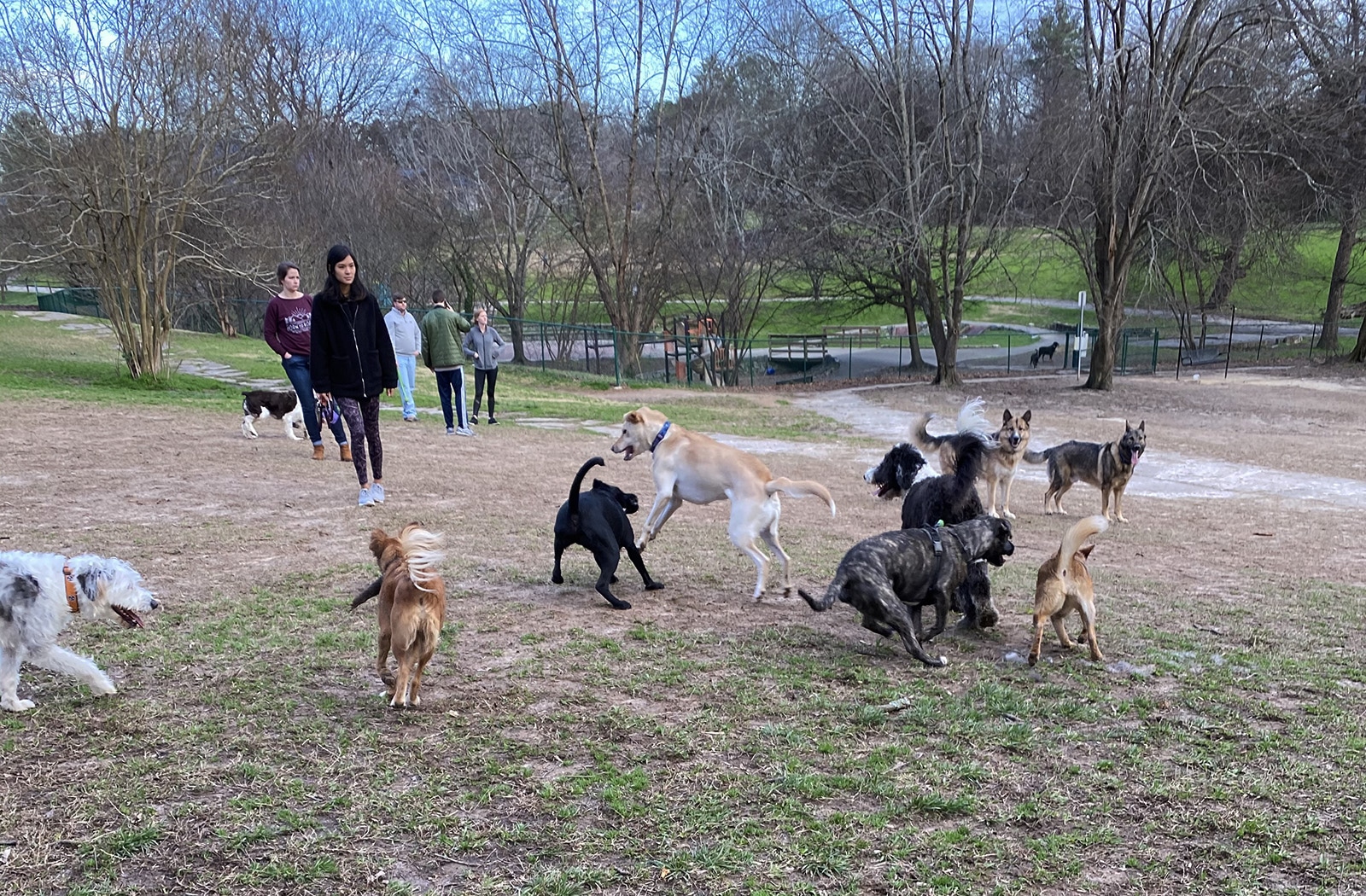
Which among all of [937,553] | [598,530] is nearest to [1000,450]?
[937,553]

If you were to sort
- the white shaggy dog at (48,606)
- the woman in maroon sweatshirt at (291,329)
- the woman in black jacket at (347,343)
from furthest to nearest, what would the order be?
the woman in maroon sweatshirt at (291,329)
the woman in black jacket at (347,343)
the white shaggy dog at (48,606)

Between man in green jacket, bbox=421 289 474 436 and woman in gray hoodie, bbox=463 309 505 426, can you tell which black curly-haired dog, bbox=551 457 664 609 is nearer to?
man in green jacket, bbox=421 289 474 436

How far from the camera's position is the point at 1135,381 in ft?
84.5

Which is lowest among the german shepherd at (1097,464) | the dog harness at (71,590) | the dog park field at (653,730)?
the dog park field at (653,730)

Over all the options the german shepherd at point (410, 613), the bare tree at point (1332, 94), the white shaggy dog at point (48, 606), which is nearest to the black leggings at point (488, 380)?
the white shaggy dog at point (48, 606)

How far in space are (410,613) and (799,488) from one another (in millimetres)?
2705

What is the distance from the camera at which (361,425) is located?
759 cm

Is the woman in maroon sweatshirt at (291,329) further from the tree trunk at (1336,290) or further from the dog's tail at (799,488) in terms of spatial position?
the tree trunk at (1336,290)

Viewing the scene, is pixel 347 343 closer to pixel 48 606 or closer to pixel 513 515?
pixel 513 515

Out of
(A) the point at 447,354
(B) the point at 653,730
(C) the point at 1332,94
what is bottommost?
(B) the point at 653,730

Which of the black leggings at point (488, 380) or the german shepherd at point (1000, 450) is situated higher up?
the black leggings at point (488, 380)

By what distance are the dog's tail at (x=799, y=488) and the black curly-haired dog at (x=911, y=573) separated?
0.68 meters

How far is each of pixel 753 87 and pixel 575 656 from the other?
2914 cm

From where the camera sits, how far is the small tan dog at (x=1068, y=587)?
456cm
